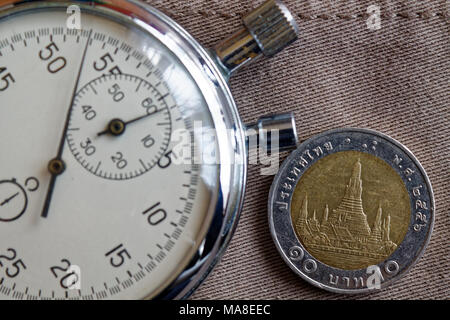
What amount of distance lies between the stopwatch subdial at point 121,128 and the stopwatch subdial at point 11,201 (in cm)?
9

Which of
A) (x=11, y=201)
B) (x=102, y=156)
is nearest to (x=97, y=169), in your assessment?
(x=102, y=156)

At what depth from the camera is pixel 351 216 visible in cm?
90

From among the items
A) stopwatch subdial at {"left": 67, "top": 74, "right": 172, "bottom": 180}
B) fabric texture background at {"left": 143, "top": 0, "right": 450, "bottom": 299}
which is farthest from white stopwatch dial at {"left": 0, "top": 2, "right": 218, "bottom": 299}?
fabric texture background at {"left": 143, "top": 0, "right": 450, "bottom": 299}

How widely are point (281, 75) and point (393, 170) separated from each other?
0.71 ft

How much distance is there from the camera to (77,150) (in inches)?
31.2

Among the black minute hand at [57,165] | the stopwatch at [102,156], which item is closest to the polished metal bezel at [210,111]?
the stopwatch at [102,156]

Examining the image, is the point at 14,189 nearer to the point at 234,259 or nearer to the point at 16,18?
the point at 16,18

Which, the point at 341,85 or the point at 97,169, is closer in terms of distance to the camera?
the point at 97,169

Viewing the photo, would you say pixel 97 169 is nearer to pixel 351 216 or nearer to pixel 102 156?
pixel 102 156

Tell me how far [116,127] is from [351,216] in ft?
1.21

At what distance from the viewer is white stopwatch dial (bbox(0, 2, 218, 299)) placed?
2.58 feet

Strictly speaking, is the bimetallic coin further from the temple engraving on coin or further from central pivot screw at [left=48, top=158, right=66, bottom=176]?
central pivot screw at [left=48, top=158, right=66, bottom=176]

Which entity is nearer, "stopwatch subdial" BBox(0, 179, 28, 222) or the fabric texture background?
"stopwatch subdial" BBox(0, 179, 28, 222)

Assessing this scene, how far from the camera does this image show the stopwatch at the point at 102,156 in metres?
0.79
